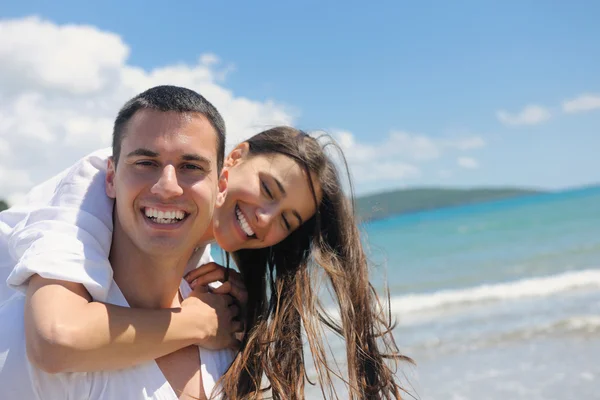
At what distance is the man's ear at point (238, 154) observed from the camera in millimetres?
3762

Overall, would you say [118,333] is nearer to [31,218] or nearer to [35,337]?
[35,337]

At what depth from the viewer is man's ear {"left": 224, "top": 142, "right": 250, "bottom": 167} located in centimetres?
376

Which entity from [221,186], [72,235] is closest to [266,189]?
[221,186]

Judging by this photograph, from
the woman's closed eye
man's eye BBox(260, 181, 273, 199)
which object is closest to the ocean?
the woman's closed eye

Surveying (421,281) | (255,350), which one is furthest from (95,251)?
(421,281)

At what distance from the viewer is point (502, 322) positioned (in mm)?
8531

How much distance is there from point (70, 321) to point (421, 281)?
13.5 metres

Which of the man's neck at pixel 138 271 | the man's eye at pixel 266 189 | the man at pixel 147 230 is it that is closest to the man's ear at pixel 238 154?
the man's eye at pixel 266 189

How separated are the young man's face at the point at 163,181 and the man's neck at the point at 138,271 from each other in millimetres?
96

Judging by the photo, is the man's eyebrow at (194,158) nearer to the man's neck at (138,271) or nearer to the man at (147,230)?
the man at (147,230)

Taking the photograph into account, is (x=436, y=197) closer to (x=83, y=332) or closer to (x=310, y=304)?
(x=310, y=304)

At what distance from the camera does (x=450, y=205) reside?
89562 mm

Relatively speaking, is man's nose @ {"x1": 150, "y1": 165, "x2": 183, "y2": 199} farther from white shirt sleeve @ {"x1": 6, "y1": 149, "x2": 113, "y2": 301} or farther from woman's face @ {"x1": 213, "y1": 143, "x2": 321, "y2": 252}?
woman's face @ {"x1": 213, "y1": 143, "x2": 321, "y2": 252}

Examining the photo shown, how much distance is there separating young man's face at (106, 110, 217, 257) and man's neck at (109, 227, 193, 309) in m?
0.10
